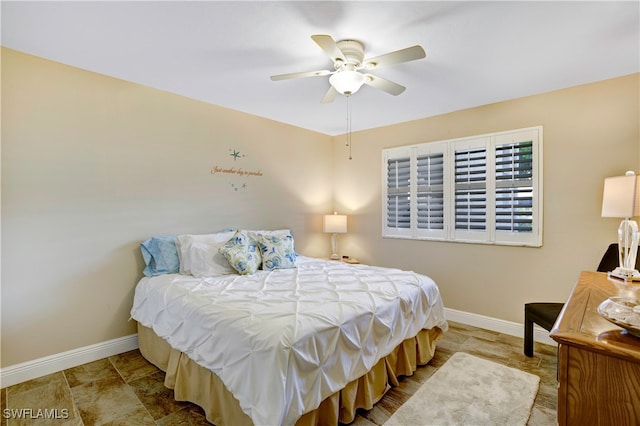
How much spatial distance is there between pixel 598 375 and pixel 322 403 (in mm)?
1307

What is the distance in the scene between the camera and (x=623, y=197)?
88.2 inches

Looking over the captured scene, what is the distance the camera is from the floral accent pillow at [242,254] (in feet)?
9.45

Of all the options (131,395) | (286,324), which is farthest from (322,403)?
(131,395)

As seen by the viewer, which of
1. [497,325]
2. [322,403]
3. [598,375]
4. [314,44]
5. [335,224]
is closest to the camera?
[598,375]

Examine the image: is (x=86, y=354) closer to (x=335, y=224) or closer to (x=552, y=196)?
(x=335, y=224)

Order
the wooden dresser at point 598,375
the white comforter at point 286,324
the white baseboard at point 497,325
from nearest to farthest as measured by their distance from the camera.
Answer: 1. the wooden dresser at point 598,375
2. the white comforter at point 286,324
3. the white baseboard at point 497,325

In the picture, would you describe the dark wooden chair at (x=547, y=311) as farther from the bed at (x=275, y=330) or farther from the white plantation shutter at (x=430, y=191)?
the white plantation shutter at (x=430, y=191)

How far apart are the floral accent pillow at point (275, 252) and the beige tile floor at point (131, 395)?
4.22 ft

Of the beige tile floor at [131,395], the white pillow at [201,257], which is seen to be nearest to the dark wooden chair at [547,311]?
the beige tile floor at [131,395]

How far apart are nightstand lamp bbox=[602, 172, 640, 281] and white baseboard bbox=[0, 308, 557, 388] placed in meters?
1.12

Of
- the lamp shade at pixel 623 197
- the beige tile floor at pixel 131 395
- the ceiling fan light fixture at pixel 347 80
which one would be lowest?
the beige tile floor at pixel 131 395

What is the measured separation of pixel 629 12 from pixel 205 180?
3.61 metres

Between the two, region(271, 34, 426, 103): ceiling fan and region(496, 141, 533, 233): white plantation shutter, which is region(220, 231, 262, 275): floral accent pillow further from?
region(496, 141, 533, 233): white plantation shutter

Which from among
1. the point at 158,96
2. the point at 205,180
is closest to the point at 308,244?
the point at 205,180
